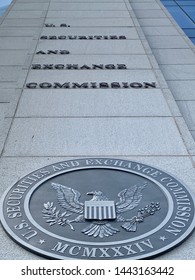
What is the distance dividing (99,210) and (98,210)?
0.01m

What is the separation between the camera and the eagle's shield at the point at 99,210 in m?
4.93

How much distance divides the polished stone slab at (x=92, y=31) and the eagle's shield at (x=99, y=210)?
6964mm

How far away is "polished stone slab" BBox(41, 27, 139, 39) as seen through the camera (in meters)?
11.7

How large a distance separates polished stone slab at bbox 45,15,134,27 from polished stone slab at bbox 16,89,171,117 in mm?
4749

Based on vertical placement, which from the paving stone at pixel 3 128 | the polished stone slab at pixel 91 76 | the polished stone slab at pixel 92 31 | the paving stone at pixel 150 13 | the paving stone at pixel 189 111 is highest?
the paving stone at pixel 3 128

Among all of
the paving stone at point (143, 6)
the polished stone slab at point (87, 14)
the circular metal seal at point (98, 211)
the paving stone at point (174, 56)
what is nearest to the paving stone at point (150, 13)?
the paving stone at point (143, 6)

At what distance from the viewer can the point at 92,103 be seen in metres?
7.80

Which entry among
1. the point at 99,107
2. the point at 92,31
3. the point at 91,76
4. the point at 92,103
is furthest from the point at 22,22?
the point at 99,107

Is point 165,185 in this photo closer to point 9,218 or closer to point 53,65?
point 9,218

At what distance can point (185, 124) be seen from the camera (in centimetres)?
714

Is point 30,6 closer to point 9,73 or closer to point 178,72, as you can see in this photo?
Answer: point 9,73

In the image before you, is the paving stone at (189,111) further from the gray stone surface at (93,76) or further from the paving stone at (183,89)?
the gray stone surface at (93,76)

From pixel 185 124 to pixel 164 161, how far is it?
117cm
